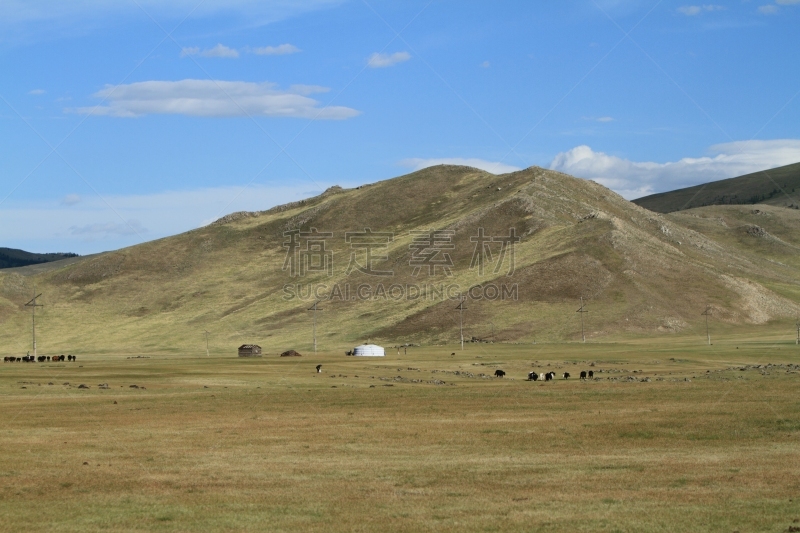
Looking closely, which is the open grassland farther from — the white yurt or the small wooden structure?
the small wooden structure

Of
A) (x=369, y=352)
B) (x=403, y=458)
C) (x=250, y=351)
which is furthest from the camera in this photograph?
(x=250, y=351)

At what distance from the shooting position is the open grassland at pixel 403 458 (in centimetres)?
2400

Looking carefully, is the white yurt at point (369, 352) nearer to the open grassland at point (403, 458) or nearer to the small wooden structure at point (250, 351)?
the small wooden structure at point (250, 351)

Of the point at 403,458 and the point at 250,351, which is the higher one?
the point at 250,351

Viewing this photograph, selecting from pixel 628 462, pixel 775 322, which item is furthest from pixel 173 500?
pixel 775 322

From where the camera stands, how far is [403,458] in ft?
114

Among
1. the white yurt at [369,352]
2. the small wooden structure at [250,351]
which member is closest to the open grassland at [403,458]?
the white yurt at [369,352]

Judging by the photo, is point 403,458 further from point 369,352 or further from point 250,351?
point 250,351

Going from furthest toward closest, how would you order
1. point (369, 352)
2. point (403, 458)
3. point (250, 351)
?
point (250, 351)
point (369, 352)
point (403, 458)

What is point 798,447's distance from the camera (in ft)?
117

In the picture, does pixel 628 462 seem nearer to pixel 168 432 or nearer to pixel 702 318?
pixel 168 432

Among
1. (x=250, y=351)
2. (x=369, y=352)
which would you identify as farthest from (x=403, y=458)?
(x=250, y=351)

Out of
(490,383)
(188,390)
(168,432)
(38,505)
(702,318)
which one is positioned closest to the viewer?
(38,505)

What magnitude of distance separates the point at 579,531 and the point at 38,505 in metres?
14.2
